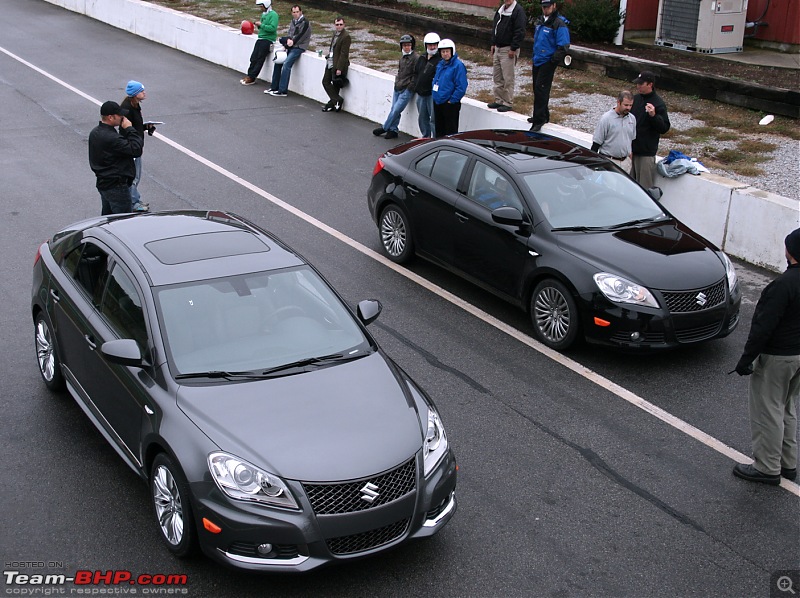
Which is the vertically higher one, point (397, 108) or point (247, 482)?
point (397, 108)

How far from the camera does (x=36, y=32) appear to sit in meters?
26.0

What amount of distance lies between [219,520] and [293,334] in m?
1.51

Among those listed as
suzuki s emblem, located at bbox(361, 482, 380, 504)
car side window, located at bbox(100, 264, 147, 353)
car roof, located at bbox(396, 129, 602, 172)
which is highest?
car roof, located at bbox(396, 129, 602, 172)

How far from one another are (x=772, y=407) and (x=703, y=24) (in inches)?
586

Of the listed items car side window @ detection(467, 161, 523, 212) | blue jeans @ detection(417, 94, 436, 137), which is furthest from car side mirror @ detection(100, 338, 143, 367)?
blue jeans @ detection(417, 94, 436, 137)

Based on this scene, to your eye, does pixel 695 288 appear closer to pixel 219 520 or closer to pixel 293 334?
pixel 293 334

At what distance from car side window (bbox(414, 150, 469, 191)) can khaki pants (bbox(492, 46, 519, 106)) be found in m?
5.53

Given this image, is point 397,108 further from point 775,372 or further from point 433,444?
point 433,444

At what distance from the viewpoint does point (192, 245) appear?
6.73m

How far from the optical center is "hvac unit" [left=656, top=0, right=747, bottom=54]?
1941 cm

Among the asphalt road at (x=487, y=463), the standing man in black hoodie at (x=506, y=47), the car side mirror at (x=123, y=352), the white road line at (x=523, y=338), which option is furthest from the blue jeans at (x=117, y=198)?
the standing man in black hoodie at (x=506, y=47)

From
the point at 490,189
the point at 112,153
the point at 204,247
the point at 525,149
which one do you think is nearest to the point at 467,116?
the point at 525,149

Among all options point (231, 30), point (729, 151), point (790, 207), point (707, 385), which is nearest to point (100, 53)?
point (231, 30)

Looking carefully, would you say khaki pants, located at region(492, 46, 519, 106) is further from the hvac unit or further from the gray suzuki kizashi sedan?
the gray suzuki kizashi sedan
